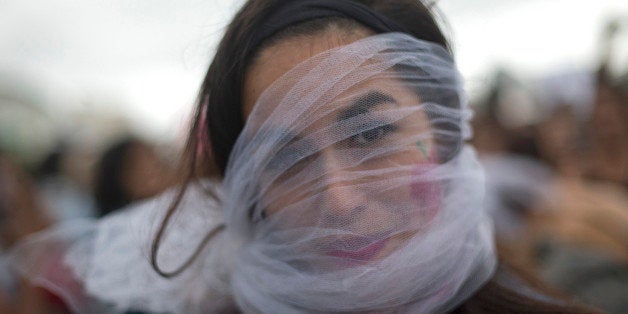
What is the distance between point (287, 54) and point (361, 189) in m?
0.34

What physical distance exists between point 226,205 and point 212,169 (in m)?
0.13

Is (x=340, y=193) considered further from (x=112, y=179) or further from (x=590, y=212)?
(x=112, y=179)

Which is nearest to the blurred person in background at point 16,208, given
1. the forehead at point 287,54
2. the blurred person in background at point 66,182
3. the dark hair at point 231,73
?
the blurred person in background at point 66,182

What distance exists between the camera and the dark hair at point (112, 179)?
3.45 metres

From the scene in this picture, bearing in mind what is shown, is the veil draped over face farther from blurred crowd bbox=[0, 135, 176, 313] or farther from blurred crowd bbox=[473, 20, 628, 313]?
blurred crowd bbox=[0, 135, 176, 313]

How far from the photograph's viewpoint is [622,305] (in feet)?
6.52

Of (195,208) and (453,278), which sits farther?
(195,208)

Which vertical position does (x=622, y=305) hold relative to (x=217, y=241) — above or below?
below

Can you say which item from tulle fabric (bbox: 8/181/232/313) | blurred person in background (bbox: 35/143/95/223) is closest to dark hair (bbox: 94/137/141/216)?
blurred person in background (bbox: 35/143/95/223)

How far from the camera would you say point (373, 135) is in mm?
1159

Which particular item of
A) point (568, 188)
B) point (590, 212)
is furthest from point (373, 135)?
point (568, 188)

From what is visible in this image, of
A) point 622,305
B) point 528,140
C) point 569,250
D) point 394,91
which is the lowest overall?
point 528,140

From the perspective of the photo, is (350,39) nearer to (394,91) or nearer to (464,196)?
(394,91)

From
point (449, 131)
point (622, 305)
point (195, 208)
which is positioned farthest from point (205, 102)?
point (622, 305)
